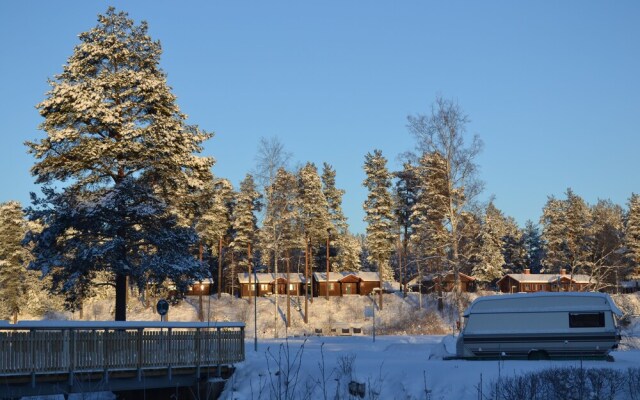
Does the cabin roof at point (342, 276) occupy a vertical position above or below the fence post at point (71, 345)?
above

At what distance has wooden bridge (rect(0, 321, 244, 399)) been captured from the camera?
20594 mm

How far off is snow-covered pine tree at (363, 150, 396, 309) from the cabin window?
43278mm

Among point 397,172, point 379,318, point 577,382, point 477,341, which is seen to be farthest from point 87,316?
point 577,382

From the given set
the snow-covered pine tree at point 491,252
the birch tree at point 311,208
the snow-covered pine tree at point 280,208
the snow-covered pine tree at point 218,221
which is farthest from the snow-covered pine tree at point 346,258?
the snow-covered pine tree at point 280,208

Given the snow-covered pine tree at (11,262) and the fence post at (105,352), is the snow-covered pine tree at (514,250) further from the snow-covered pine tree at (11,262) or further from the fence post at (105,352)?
the fence post at (105,352)

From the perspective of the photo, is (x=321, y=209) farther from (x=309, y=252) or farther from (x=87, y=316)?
(x=87, y=316)

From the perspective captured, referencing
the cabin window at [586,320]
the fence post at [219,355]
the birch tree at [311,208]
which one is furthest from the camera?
the birch tree at [311,208]

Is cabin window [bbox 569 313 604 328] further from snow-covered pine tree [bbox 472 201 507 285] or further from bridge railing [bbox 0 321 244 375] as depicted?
snow-covered pine tree [bbox 472 201 507 285]

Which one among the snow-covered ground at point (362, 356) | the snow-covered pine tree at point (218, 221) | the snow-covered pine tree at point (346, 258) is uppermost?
the snow-covered pine tree at point (218, 221)

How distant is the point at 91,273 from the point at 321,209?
4280 cm

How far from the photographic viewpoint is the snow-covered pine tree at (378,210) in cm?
7162

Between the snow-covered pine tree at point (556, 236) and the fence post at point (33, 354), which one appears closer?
the fence post at point (33, 354)

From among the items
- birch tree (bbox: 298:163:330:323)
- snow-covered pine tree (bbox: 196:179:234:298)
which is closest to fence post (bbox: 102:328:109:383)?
snow-covered pine tree (bbox: 196:179:234:298)

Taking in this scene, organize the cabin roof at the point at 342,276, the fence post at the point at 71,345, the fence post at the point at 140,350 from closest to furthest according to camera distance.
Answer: the fence post at the point at 71,345
the fence post at the point at 140,350
the cabin roof at the point at 342,276
